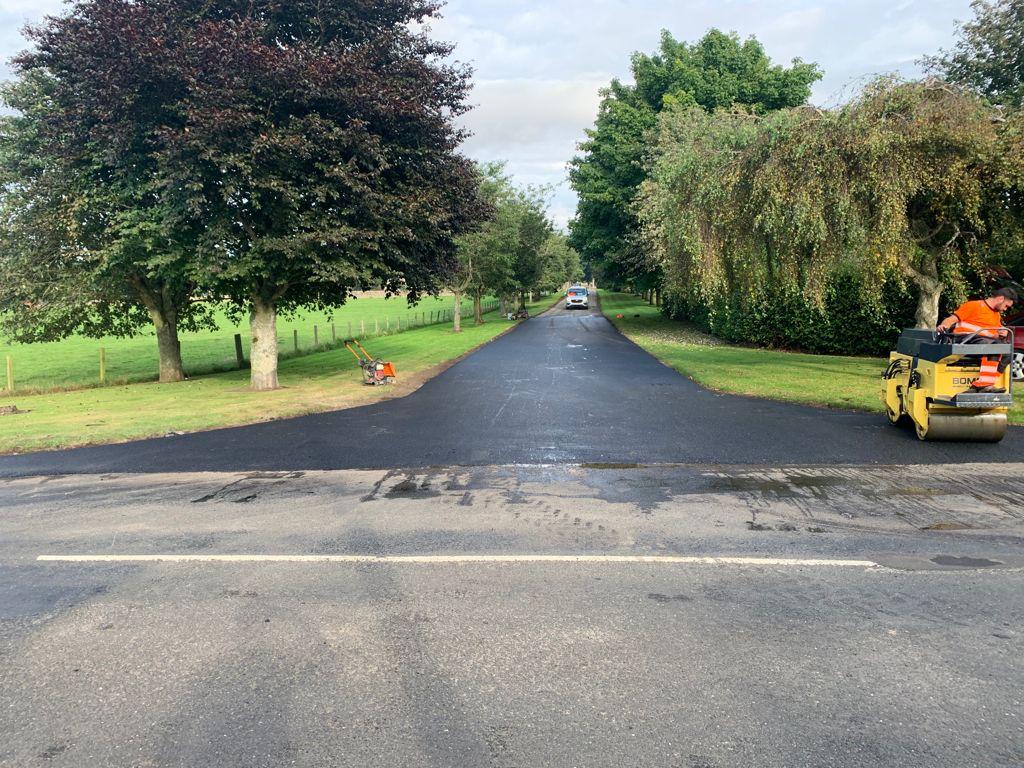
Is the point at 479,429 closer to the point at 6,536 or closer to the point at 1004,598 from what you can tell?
the point at 6,536

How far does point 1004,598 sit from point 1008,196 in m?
11.9

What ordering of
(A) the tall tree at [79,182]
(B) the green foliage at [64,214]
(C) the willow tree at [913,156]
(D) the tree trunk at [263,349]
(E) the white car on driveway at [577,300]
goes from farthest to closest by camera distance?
(E) the white car on driveway at [577,300] → (D) the tree trunk at [263,349] → (B) the green foliage at [64,214] → (A) the tall tree at [79,182] → (C) the willow tree at [913,156]

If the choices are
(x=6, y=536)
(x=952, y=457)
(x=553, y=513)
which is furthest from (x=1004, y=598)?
(x=6, y=536)

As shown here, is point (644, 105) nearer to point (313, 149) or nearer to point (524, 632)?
point (313, 149)

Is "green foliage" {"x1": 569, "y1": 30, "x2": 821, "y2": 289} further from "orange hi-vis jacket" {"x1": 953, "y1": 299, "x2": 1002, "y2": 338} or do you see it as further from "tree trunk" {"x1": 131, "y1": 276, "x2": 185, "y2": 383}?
"orange hi-vis jacket" {"x1": 953, "y1": 299, "x2": 1002, "y2": 338}

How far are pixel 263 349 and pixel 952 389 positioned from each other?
14467 millimetres

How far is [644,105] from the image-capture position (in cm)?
3575

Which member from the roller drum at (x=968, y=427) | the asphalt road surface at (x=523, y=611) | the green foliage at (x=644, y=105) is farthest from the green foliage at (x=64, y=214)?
the green foliage at (x=644, y=105)

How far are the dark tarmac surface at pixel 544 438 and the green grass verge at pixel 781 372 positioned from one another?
0.82 metres

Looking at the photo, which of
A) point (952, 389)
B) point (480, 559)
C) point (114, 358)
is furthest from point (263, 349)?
point (114, 358)

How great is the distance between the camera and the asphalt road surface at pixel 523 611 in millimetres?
3078

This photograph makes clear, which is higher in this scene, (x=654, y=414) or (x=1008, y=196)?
(x=1008, y=196)

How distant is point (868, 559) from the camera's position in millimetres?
5207

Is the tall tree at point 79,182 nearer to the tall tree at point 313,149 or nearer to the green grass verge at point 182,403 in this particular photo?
the tall tree at point 313,149
